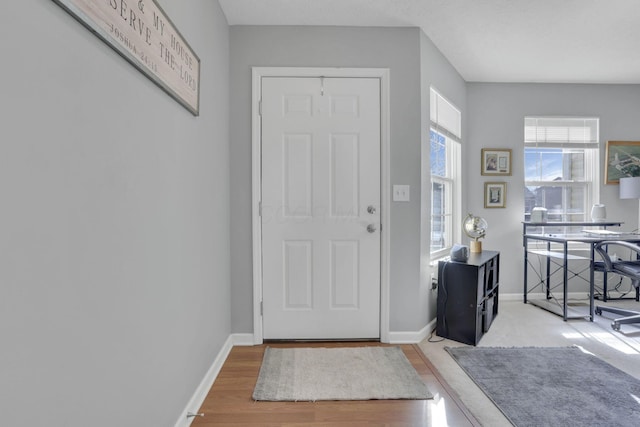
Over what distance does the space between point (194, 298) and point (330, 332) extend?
120 centimetres

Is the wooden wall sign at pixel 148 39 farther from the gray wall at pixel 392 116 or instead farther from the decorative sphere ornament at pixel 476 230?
the decorative sphere ornament at pixel 476 230

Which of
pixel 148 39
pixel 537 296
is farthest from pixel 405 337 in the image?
pixel 148 39

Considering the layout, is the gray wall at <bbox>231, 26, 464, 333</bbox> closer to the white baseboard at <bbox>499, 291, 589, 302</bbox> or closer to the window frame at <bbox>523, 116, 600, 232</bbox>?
the white baseboard at <bbox>499, 291, 589, 302</bbox>

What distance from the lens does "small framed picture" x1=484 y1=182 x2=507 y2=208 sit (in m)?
3.61

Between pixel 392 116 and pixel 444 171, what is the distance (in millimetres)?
1032

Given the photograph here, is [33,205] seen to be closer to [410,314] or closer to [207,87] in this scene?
[207,87]

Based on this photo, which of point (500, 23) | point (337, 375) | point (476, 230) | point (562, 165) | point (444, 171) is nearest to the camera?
point (337, 375)

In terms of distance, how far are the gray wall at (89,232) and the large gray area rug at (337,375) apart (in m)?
0.52

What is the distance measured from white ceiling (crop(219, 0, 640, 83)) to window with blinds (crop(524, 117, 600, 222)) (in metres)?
0.69

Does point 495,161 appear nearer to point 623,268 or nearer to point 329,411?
point 623,268

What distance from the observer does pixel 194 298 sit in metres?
1.72

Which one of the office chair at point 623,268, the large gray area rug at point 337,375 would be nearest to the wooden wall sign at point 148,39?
the large gray area rug at point 337,375

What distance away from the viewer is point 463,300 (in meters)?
2.49

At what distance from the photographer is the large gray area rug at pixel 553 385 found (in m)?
1.63
